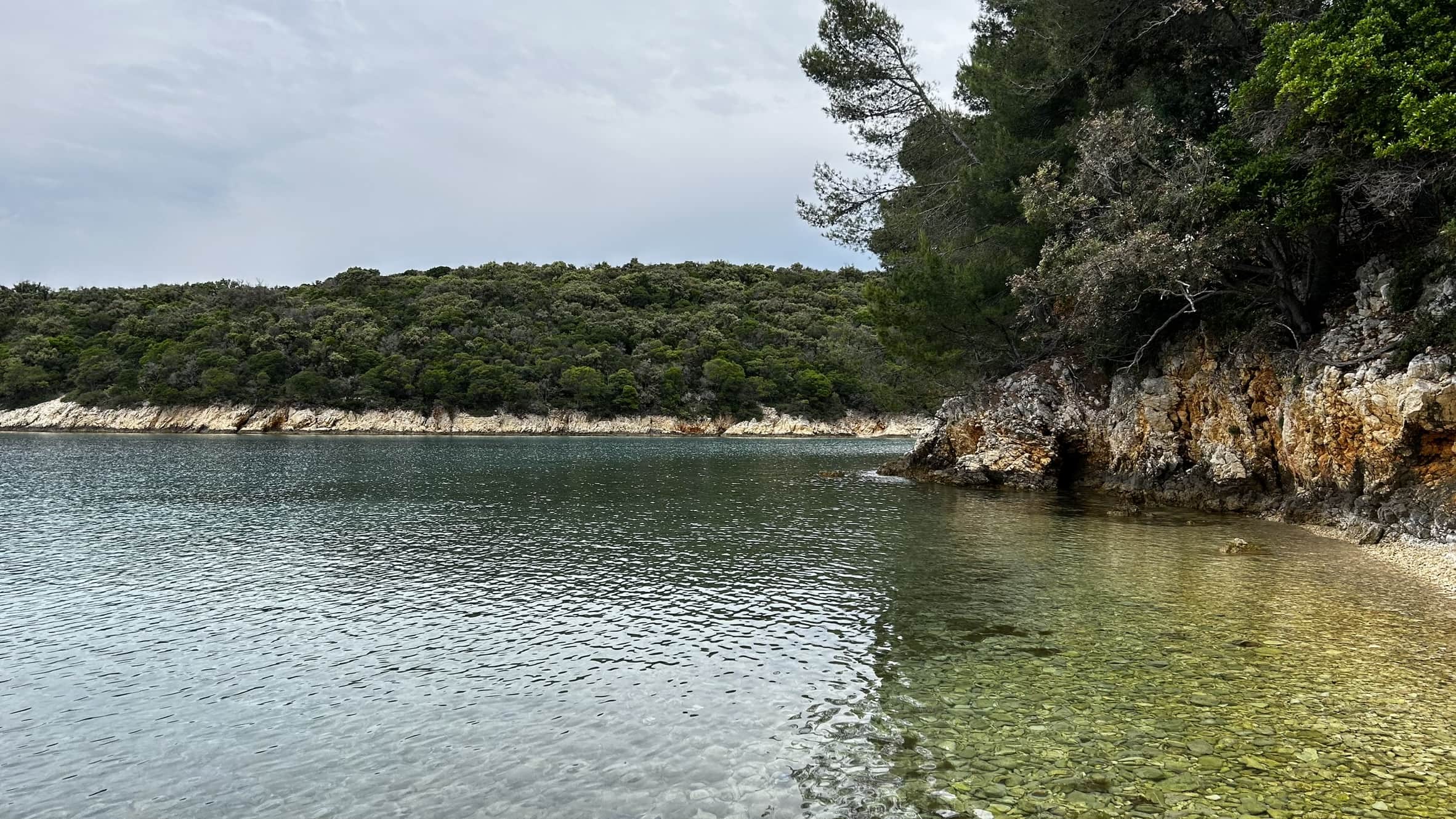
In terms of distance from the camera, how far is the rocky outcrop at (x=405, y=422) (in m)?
93.2

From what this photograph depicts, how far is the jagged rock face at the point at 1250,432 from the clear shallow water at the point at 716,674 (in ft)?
7.77

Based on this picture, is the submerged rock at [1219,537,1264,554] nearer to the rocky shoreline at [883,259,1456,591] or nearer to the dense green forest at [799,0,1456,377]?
the rocky shoreline at [883,259,1456,591]

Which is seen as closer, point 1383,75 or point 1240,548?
point 1383,75

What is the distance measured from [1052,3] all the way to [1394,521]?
17938mm

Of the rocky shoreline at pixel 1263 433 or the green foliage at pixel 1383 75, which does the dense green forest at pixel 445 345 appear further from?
the green foliage at pixel 1383 75

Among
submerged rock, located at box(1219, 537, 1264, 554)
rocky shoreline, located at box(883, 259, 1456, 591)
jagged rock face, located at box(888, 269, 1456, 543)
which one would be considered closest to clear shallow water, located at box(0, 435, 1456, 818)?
submerged rock, located at box(1219, 537, 1264, 554)

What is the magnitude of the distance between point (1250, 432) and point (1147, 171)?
9252 millimetres

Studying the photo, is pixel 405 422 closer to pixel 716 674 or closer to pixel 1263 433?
pixel 1263 433

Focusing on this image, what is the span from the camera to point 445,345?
348 feet

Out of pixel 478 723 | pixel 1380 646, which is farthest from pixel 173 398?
pixel 1380 646

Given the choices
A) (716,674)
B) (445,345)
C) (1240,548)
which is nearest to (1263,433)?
(1240,548)

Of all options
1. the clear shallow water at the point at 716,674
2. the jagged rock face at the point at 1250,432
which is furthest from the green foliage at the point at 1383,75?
the clear shallow water at the point at 716,674

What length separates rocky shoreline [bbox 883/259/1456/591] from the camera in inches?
666

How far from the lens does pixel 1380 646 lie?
9953 mm
